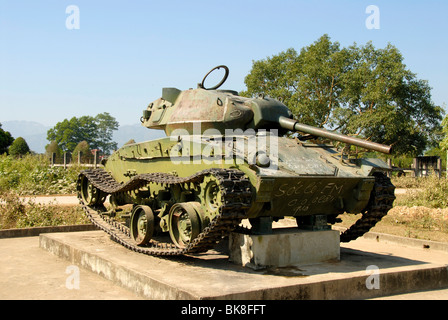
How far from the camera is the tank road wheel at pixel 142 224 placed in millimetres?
9430

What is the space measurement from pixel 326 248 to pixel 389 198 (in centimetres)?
150

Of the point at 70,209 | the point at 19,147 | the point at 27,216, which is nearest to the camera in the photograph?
the point at 27,216

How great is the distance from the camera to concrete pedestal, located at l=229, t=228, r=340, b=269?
8.20 meters

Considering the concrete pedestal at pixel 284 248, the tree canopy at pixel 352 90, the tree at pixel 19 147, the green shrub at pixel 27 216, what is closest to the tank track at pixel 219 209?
the concrete pedestal at pixel 284 248

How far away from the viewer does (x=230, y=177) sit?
296 inches

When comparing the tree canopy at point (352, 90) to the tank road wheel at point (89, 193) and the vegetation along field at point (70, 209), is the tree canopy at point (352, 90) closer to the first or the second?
the vegetation along field at point (70, 209)

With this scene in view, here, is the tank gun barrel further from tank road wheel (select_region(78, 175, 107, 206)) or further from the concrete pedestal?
tank road wheel (select_region(78, 175, 107, 206))

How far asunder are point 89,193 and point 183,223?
15.7 ft

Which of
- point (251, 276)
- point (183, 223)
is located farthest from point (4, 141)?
point (251, 276)

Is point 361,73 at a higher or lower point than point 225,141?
higher

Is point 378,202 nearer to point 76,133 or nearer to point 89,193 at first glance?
point 89,193
